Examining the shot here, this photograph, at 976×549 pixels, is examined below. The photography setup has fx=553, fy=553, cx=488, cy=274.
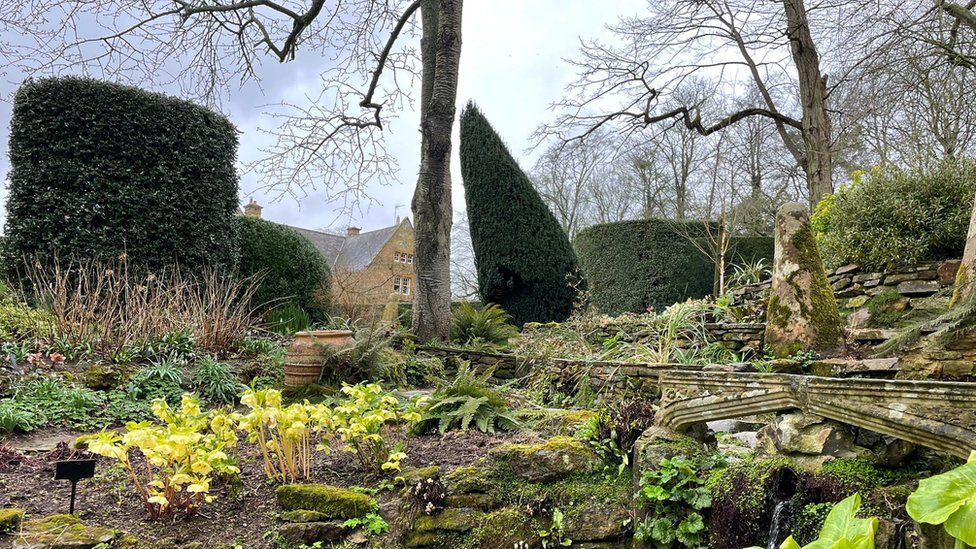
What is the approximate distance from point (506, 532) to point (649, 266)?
348 inches

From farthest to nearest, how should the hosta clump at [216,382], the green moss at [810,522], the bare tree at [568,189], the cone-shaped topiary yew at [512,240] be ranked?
the bare tree at [568,189], the cone-shaped topiary yew at [512,240], the hosta clump at [216,382], the green moss at [810,522]

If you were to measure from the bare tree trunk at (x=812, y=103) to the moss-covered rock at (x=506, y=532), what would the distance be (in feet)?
28.7

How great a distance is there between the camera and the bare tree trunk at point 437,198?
284 inches

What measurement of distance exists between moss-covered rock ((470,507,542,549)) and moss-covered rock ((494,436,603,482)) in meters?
0.24

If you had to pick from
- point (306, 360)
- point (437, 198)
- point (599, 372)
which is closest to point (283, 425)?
point (306, 360)

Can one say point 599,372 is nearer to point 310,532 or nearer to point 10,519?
point 310,532

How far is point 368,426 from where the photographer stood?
9.72ft

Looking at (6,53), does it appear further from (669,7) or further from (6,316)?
(669,7)

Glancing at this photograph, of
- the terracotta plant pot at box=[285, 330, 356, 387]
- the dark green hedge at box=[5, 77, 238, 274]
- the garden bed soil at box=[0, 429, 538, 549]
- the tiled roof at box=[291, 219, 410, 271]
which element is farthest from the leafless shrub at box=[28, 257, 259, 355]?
the tiled roof at box=[291, 219, 410, 271]

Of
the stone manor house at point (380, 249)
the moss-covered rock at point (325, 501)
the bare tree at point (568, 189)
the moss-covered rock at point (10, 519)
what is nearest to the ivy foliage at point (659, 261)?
the bare tree at point (568, 189)

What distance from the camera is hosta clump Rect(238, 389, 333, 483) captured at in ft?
8.93

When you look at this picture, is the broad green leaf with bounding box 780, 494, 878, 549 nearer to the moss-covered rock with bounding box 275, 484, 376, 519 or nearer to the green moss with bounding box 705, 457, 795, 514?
the green moss with bounding box 705, 457, 795, 514

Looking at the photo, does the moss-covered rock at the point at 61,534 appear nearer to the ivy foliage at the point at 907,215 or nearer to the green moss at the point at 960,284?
the green moss at the point at 960,284

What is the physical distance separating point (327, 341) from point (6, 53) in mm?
5064
